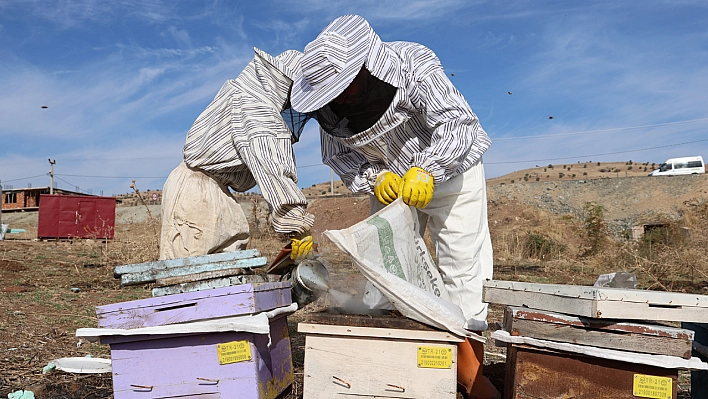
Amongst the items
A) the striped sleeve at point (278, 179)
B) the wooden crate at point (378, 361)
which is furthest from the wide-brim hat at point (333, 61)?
the wooden crate at point (378, 361)

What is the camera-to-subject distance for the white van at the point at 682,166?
3142cm

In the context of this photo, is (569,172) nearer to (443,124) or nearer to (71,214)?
(71,214)

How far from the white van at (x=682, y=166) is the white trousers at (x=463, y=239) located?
31.9 m

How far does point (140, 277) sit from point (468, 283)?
1.80 m

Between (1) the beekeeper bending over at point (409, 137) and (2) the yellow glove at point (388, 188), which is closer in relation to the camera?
(1) the beekeeper bending over at point (409, 137)

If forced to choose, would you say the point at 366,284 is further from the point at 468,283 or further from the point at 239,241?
the point at 239,241

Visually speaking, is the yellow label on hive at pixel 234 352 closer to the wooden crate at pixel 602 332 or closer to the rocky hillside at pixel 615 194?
the wooden crate at pixel 602 332

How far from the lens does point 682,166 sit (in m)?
32.8

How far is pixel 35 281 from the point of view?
8750 millimetres

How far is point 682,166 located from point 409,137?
3516 centimetres

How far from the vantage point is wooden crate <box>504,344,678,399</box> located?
222cm

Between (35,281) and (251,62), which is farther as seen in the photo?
(35,281)

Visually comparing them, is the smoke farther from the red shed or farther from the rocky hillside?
the rocky hillside

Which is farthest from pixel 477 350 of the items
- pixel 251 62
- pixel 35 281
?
pixel 35 281
